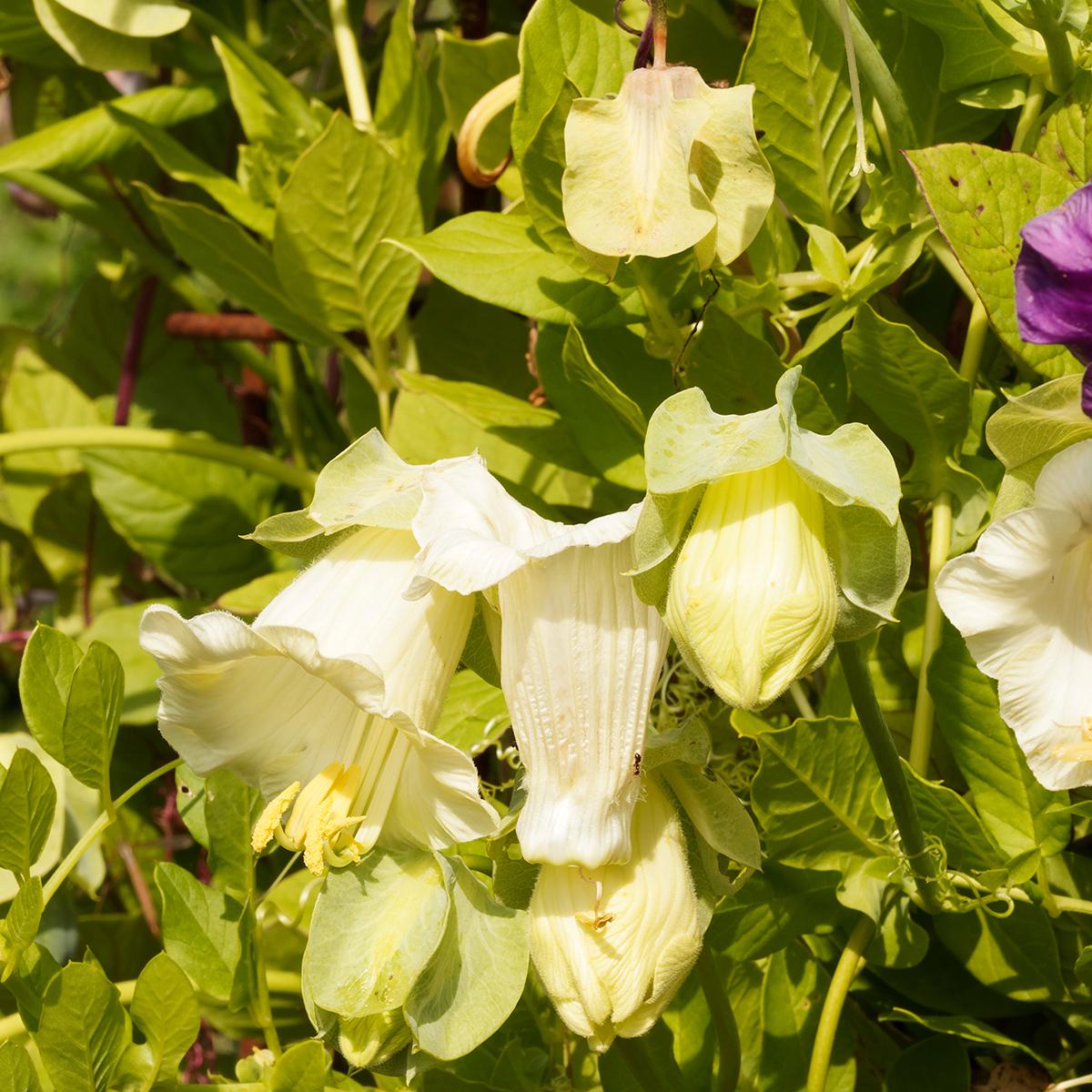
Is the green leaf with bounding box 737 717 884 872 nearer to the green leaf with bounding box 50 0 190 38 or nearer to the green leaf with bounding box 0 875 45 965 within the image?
the green leaf with bounding box 0 875 45 965

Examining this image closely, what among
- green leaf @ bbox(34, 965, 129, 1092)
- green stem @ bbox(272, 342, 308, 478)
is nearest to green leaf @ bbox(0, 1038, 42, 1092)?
green leaf @ bbox(34, 965, 129, 1092)

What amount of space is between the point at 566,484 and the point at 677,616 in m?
0.28

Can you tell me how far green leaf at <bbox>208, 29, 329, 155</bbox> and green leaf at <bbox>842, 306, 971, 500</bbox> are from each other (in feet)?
1.14

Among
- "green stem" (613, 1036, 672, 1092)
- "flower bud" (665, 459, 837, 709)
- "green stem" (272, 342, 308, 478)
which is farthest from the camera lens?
"green stem" (272, 342, 308, 478)

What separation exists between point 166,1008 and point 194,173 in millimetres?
414

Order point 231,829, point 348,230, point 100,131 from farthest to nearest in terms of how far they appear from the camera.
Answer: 1. point 100,131
2. point 348,230
3. point 231,829

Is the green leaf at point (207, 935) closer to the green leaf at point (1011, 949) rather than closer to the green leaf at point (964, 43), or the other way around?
the green leaf at point (1011, 949)

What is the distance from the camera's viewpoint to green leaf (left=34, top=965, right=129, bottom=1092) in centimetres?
43

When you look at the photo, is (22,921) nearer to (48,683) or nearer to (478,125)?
(48,683)

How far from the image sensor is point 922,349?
0.45 metres

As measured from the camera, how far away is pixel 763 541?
324 millimetres

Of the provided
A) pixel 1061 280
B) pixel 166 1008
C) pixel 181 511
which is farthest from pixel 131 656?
pixel 1061 280

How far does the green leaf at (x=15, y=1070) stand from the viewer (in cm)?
42

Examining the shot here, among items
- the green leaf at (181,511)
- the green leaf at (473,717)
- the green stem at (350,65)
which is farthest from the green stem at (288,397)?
the green leaf at (473,717)
